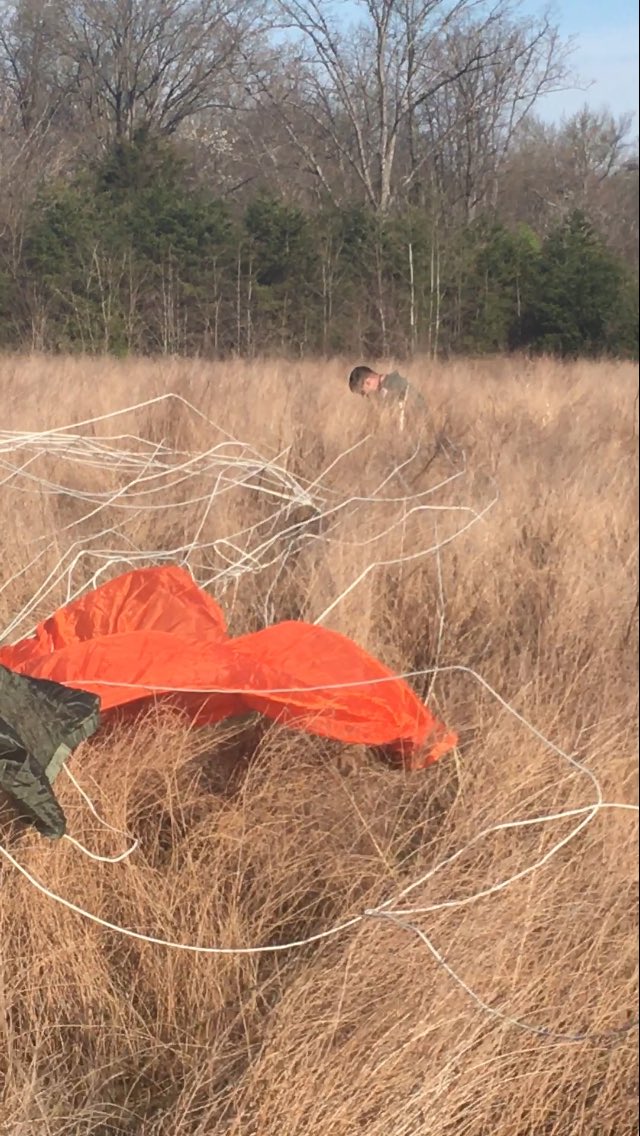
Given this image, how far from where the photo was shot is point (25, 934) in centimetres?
169

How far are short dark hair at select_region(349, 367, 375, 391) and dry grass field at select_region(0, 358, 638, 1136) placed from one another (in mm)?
1060

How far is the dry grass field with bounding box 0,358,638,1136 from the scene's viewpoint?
1459mm

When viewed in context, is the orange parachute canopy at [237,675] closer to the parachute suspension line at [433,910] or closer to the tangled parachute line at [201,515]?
the tangled parachute line at [201,515]

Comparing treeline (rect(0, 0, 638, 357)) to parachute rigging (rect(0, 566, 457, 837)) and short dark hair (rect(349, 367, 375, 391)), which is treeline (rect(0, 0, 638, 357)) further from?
parachute rigging (rect(0, 566, 457, 837))

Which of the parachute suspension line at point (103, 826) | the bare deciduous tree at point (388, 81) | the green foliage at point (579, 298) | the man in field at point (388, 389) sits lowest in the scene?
the parachute suspension line at point (103, 826)

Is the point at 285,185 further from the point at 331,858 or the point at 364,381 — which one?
the point at 331,858

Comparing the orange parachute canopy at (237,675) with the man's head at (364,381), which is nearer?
the orange parachute canopy at (237,675)

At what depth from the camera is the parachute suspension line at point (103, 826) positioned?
1768 mm

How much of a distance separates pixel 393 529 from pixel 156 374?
111 cm

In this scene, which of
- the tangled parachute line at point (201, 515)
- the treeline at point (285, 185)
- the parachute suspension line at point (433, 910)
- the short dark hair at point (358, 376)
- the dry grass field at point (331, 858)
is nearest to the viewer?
the dry grass field at point (331, 858)

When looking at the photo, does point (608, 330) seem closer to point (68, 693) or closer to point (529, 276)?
point (529, 276)

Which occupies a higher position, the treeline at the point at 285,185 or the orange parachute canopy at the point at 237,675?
the treeline at the point at 285,185


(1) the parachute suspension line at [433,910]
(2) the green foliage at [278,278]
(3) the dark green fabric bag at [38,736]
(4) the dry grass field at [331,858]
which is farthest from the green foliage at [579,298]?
(3) the dark green fabric bag at [38,736]

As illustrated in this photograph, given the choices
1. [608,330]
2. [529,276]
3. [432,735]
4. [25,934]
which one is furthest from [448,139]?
[25,934]
